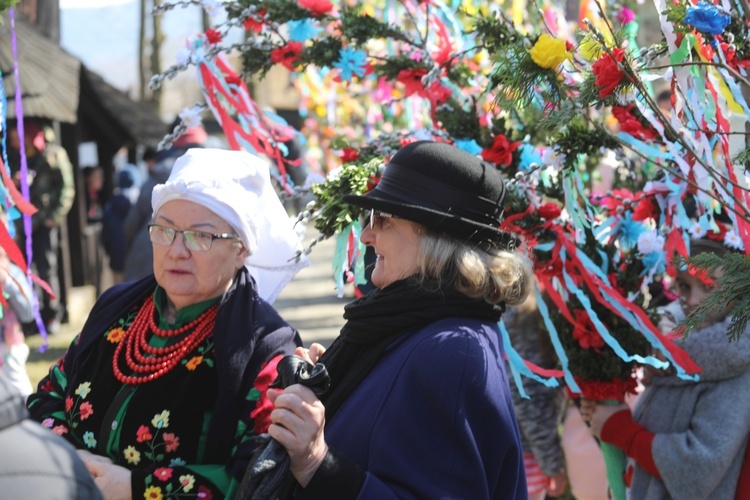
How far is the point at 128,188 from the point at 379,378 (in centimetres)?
818

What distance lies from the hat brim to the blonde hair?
3 cm

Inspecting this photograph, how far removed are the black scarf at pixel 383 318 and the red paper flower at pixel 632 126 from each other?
41.7 inches

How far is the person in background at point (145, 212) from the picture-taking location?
594cm

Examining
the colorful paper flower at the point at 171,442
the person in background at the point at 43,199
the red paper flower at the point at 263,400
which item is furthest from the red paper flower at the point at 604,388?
the person in background at the point at 43,199

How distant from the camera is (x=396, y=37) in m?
3.46

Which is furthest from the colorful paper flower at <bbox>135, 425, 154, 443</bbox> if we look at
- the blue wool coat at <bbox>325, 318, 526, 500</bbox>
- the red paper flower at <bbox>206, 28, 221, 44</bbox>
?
the red paper flower at <bbox>206, 28, 221, 44</bbox>

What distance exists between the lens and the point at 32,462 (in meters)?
1.29

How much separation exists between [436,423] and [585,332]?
1.33 meters

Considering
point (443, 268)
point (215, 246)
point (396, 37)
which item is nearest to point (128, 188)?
point (396, 37)

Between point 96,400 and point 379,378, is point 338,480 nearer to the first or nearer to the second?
point 379,378

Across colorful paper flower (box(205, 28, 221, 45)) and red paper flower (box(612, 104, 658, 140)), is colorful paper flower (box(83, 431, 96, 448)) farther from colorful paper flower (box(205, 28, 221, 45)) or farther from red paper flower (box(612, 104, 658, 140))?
red paper flower (box(612, 104, 658, 140))

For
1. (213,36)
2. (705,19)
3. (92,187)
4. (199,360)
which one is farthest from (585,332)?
(92,187)

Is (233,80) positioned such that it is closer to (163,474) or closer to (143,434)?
(143,434)

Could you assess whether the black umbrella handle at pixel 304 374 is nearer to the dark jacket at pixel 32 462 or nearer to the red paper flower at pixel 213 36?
the dark jacket at pixel 32 462
